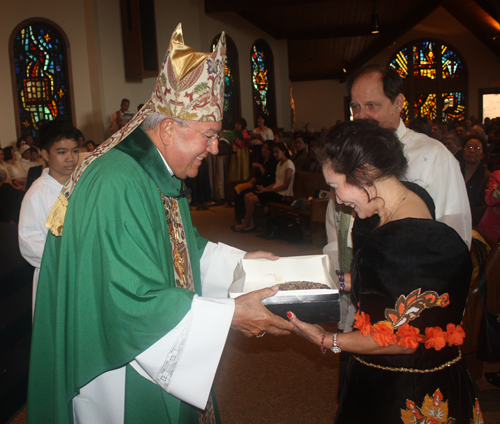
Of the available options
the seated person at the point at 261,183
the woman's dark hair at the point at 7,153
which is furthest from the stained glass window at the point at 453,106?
the woman's dark hair at the point at 7,153

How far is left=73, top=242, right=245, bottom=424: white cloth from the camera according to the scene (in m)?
1.34

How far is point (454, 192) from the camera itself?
6.55 ft

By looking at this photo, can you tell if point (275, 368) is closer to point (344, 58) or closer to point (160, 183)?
point (160, 183)

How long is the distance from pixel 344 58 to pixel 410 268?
57.2ft

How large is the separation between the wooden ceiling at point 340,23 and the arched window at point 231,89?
1.11 metres

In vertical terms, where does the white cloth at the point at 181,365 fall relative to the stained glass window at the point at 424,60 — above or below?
below

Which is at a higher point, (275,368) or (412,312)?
(412,312)

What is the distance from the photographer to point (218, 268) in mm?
2002

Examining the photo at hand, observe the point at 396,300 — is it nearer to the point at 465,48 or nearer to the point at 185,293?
the point at 185,293

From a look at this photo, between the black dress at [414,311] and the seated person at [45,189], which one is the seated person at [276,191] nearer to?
the seated person at [45,189]

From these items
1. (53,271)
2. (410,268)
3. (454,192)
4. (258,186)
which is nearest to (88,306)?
(53,271)

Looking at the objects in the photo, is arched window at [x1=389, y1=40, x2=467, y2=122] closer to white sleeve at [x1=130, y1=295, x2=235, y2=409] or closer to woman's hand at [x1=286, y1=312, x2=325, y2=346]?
woman's hand at [x1=286, y1=312, x2=325, y2=346]

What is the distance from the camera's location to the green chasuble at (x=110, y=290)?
1297 millimetres

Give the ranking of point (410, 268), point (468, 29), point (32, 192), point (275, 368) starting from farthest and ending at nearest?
point (468, 29), point (275, 368), point (32, 192), point (410, 268)
